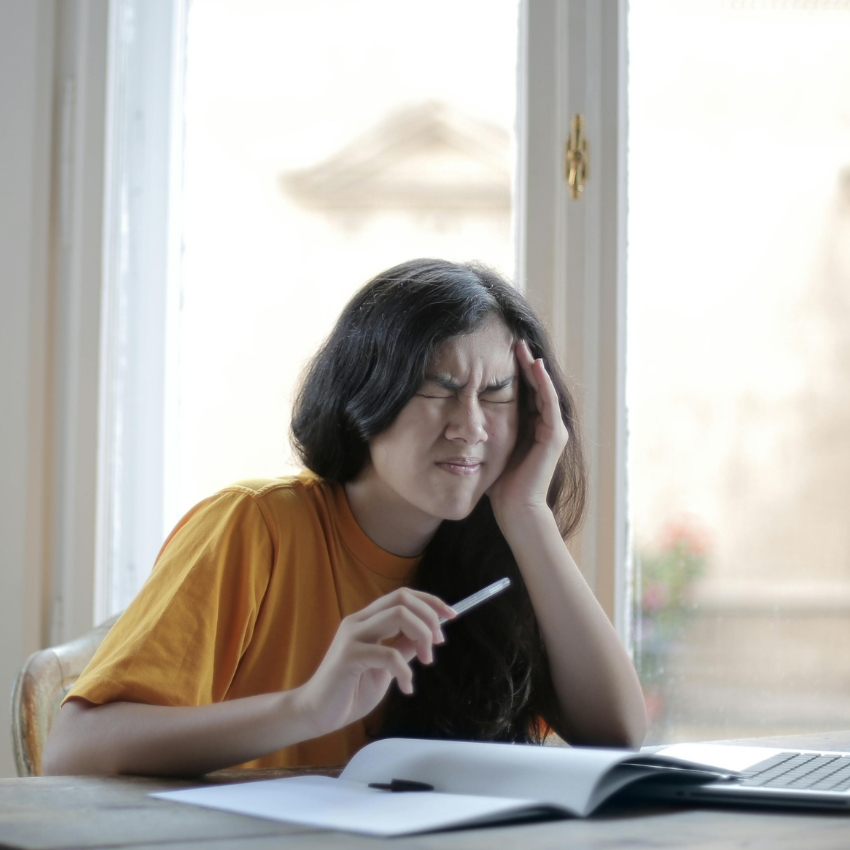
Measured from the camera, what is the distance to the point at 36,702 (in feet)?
4.15

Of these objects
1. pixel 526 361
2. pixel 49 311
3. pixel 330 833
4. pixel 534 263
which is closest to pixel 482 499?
pixel 526 361

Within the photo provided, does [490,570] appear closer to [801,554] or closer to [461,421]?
[461,421]

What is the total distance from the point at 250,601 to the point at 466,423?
1.11ft

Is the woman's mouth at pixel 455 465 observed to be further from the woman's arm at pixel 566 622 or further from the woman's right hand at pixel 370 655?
the woman's right hand at pixel 370 655

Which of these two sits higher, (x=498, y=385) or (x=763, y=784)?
(x=498, y=385)

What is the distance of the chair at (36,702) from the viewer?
4.12 ft

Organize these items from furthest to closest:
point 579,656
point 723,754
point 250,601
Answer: point 579,656 < point 250,601 < point 723,754

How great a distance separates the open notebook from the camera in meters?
0.72

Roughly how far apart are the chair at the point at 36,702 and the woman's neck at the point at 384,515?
0.44 m

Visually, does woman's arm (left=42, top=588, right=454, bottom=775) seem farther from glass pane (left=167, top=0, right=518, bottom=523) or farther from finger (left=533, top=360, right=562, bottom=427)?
glass pane (left=167, top=0, right=518, bottom=523)

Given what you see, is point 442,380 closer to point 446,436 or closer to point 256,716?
point 446,436

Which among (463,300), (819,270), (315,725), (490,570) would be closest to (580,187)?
(819,270)

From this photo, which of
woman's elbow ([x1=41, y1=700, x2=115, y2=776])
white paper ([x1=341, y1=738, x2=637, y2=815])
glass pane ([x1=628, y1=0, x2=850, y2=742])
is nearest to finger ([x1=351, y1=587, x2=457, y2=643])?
white paper ([x1=341, y1=738, x2=637, y2=815])

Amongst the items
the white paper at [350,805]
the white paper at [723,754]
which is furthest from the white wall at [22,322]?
the white paper at [723,754]
